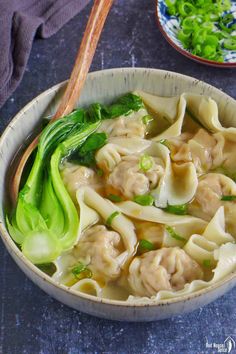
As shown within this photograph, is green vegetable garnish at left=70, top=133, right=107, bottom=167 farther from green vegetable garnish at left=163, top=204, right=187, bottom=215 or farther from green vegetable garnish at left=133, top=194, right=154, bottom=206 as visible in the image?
green vegetable garnish at left=163, top=204, right=187, bottom=215

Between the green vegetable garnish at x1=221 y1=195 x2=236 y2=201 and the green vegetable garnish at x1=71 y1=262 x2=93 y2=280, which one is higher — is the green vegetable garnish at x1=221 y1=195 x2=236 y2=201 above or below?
below

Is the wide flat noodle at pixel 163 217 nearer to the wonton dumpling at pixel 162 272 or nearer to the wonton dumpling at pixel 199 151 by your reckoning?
the wonton dumpling at pixel 162 272

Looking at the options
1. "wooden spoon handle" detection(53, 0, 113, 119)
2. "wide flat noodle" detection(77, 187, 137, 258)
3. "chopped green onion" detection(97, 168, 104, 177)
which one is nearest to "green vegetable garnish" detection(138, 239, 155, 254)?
"wide flat noodle" detection(77, 187, 137, 258)

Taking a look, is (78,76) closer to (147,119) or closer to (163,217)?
(147,119)

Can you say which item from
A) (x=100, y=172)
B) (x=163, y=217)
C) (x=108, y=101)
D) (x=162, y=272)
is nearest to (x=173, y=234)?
(x=163, y=217)

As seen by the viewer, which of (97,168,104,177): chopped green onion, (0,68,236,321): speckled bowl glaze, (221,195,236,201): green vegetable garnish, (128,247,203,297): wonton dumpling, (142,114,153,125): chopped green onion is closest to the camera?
(0,68,236,321): speckled bowl glaze

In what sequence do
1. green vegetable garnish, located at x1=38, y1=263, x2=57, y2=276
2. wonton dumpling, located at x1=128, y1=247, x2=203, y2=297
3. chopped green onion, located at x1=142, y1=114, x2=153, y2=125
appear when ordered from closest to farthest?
wonton dumpling, located at x1=128, y1=247, x2=203, y2=297 < green vegetable garnish, located at x1=38, y1=263, x2=57, y2=276 < chopped green onion, located at x1=142, y1=114, x2=153, y2=125
